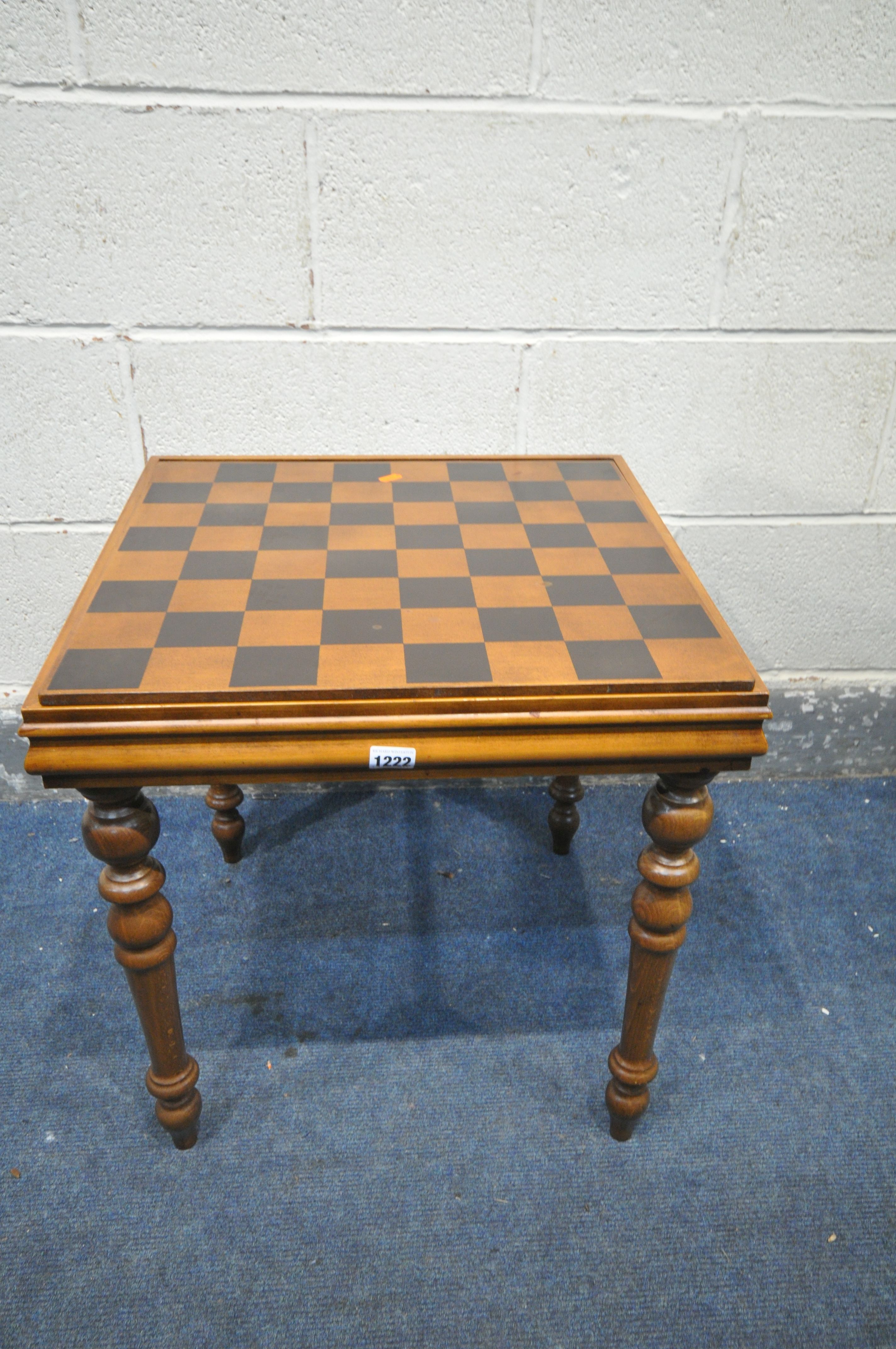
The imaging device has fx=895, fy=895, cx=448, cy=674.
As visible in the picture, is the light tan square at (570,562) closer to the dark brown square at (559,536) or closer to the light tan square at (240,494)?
the dark brown square at (559,536)

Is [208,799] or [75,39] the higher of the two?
[75,39]

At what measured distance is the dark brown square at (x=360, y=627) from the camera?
2.90 feet

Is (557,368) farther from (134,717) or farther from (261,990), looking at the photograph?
(261,990)

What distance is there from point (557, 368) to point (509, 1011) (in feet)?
3.20

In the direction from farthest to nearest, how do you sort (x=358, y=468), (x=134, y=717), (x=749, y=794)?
(x=749, y=794) → (x=358, y=468) → (x=134, y=717)

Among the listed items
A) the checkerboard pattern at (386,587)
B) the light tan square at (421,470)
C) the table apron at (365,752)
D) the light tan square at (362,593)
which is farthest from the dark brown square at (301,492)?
the table apron at (365,752)

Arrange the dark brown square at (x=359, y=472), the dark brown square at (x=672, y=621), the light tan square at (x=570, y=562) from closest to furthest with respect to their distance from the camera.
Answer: the dark brown square at (x=672, y=621)
the light tan square at (x=570, y=562)
the dark brown square at (x=359, y=472)

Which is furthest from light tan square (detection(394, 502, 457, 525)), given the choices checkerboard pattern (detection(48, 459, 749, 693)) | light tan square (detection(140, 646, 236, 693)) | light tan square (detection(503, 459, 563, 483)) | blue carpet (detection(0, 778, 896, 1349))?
blue carpet (detection(0, 778, 896, 1349))

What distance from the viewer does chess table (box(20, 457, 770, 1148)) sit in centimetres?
82

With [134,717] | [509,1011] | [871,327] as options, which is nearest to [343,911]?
[509,1011]

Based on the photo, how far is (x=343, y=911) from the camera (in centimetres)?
145

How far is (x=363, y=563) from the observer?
1.02m

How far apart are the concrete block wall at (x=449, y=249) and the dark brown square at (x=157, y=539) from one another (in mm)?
386

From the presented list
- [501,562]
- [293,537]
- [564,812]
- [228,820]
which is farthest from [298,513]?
[564,812]
